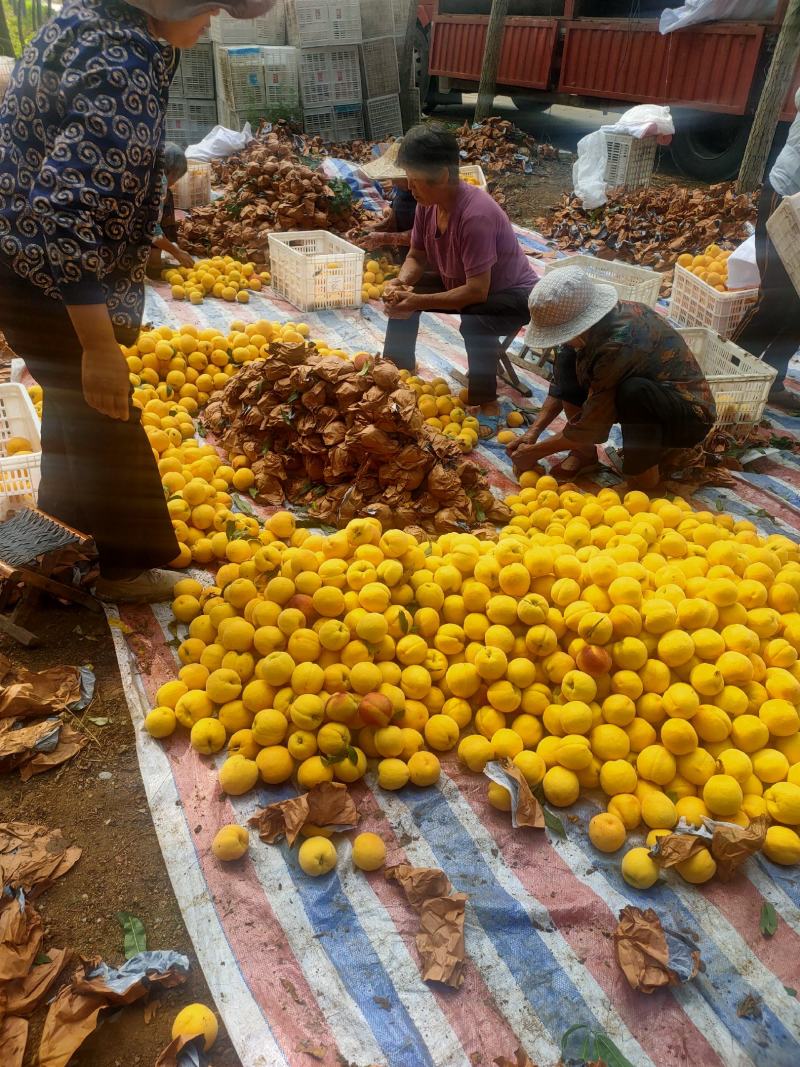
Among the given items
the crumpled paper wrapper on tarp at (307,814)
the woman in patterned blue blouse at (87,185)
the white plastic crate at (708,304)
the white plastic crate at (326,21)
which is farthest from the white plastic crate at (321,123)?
the crumpled paper wrapper on tarp at (307,814)

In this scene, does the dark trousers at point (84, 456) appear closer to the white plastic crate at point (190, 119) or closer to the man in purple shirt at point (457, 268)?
the man in purple shirt at point (457, 268)

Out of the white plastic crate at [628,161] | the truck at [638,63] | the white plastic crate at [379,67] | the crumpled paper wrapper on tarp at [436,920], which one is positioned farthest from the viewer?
the white plastic crate at [379,67]

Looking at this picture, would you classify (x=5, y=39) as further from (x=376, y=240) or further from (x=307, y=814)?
(x=307, y=814)

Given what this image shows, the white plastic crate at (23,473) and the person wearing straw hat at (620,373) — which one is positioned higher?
the person wearing straw hat at (620,373)

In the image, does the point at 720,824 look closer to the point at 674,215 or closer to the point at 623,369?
the point at 623,369

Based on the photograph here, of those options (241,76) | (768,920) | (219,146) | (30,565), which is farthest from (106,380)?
(241,76)

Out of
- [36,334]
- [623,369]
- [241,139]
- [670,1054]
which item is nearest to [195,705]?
[36,334]

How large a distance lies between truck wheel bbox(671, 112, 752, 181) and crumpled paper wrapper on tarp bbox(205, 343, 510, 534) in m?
9.40

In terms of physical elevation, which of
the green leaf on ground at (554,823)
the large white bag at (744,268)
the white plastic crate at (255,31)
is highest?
the white plastic crate at (255,31)

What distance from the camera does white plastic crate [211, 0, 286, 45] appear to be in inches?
438

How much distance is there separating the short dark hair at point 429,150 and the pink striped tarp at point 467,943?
123 inches

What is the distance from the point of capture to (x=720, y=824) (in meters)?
2.01

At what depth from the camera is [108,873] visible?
79.8 inches

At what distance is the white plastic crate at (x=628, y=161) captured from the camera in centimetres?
935
